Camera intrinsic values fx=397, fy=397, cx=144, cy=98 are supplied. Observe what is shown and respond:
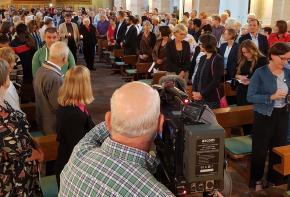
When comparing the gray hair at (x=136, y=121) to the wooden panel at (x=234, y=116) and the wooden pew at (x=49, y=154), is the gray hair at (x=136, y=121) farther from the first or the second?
the wooden panel at (x=234, y=116)

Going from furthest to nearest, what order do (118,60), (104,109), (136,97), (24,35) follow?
(118,60) < (104,109) < (24,35) < (136,97)

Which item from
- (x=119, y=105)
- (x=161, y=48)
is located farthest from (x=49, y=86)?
(x=161, y=48)

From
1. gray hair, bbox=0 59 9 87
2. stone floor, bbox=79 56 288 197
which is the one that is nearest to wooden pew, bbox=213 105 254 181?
stone floor, bbox=79 56 288 197

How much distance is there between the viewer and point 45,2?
28391mm

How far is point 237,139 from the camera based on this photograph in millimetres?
4973

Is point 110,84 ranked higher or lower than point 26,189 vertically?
lower

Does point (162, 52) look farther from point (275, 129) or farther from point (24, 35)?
point (275, 129)

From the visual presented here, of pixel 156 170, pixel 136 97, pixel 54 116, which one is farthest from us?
pixel 54 116

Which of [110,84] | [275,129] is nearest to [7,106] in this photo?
[275,129]

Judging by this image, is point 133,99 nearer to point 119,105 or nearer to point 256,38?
point 119,105

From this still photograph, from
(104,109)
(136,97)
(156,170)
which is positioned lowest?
(104,109)

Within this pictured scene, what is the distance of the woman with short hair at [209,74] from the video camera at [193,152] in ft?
10.3

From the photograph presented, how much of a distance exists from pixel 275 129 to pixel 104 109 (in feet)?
13.9

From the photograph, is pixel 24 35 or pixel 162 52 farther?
pixel 162 52
